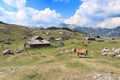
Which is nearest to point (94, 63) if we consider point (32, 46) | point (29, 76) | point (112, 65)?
point (112, 65)

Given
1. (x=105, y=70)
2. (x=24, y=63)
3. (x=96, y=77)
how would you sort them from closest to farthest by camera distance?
(x=96, y=77) → (x=105, y=70) → (x=24, y=63)

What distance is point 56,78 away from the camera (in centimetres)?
3834

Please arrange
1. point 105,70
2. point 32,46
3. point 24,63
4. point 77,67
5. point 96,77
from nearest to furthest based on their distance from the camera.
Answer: point 96,77 < point 105,70 < point 77,67 < point 24,63 < point 32,46

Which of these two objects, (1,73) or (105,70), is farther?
(1,73)

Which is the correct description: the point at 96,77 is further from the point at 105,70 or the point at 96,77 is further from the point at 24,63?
the point at 24,63

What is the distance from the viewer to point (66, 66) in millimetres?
43406

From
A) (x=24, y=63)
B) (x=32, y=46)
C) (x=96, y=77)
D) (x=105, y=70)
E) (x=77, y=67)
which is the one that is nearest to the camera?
(x=96, y=77)

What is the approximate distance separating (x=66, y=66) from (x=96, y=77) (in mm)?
8746

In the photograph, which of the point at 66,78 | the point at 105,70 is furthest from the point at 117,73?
the point at 66,78

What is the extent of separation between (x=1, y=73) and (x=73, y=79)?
16646 mm

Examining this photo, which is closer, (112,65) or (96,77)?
(96,77)

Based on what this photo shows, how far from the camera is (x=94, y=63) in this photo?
44344 millimetres

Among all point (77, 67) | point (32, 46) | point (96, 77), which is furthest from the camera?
point (32, 46)

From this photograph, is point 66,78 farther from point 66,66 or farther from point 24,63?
point 24,63
